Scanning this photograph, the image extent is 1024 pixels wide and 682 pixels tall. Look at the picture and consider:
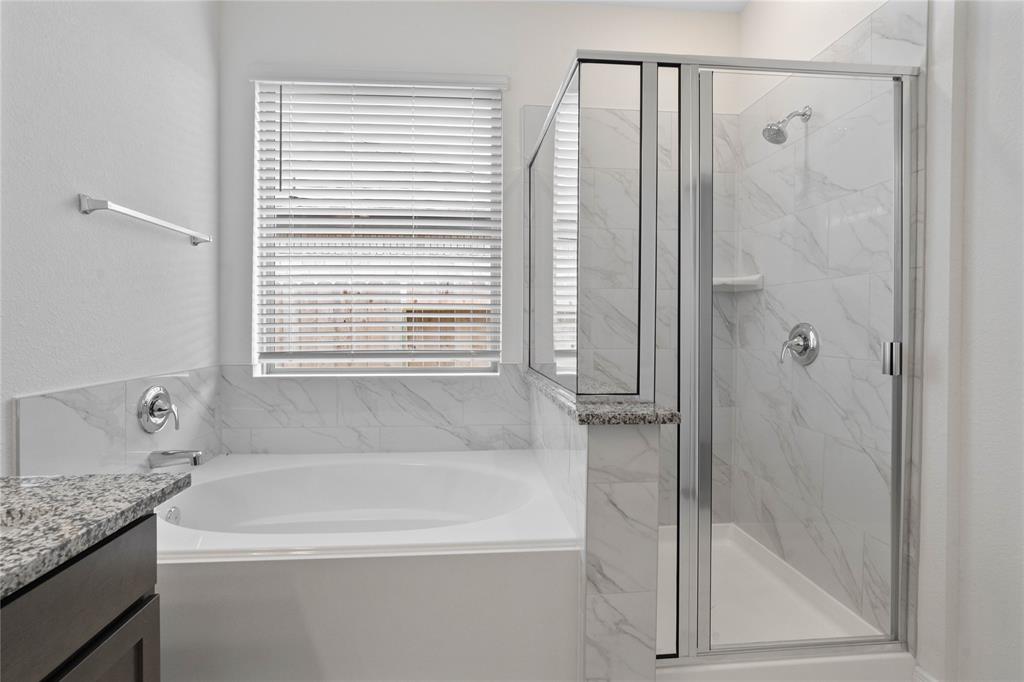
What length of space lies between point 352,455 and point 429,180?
48.4 inches

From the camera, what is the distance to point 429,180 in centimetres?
263

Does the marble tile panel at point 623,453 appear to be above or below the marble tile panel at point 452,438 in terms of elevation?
above

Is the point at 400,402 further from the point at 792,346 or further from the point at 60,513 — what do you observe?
the point at 60,513

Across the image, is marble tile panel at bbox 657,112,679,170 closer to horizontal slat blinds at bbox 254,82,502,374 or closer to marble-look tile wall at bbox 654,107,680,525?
marble-look tile wall at bbox 654,107,680,525

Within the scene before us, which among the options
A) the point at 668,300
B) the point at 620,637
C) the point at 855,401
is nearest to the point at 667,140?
the point at 668,300

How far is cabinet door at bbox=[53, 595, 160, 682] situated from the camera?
0.77 metres

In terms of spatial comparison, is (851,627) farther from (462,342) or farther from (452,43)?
(452,43)

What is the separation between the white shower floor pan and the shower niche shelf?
0.65 m

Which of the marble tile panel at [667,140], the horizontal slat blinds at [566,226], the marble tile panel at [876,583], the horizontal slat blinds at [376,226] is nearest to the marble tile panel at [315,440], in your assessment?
the horizontal slat blinds at [376,226]

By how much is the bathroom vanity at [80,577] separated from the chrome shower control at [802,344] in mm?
1509

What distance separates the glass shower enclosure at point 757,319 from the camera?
164cm

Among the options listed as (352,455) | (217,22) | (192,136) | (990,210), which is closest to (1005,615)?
(990,210)

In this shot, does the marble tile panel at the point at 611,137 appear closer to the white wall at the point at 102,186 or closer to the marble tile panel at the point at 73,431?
the white wall at the point at 102,186

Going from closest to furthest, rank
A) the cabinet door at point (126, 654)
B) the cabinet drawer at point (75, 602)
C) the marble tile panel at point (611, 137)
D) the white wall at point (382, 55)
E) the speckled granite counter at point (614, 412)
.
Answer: the cabinet drawer at point (75, 602), the cabinet door at point (126, 654), the speckled granite counter at point (614, 412), the marble tile panel at point (611, 137), the white wall at point (382, 55)
